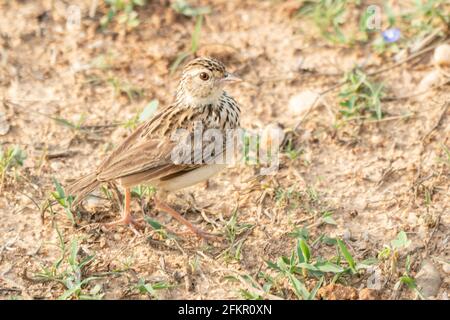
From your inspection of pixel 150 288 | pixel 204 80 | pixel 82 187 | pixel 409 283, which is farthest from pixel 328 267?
pixel 82 187

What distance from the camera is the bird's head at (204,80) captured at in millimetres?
6734

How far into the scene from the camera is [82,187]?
21.4 feet

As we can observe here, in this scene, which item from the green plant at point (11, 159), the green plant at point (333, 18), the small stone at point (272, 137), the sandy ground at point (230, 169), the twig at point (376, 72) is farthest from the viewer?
the green plant at point (333, 18)

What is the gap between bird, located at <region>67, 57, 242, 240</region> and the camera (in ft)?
21.2

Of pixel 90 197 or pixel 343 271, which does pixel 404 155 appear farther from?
pixel 90 197

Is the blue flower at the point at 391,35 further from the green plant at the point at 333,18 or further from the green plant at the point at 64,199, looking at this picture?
the green plant at the point at 64,199

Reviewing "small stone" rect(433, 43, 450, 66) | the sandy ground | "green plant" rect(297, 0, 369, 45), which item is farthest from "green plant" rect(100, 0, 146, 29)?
"small stone" rect(433, 43, 450, 66)

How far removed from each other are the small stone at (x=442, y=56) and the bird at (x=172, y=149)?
2.38 m

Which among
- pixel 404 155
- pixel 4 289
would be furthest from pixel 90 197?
pixel 404 155

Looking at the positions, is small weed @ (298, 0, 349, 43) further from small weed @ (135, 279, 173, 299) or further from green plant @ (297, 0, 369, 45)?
small weed @ (135, 279, 173, 299)

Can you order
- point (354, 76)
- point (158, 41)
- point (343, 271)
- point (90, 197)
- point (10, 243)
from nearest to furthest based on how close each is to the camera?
1. point (343, 271)
2. point (10, 243)
3. point (90, 197)
4. point (354, 76)
5. point (158, 41)

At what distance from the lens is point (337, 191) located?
7.08 m

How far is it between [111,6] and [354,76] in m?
A: 2.90

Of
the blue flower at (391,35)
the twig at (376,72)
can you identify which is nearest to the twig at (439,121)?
the twig at (376,72)
